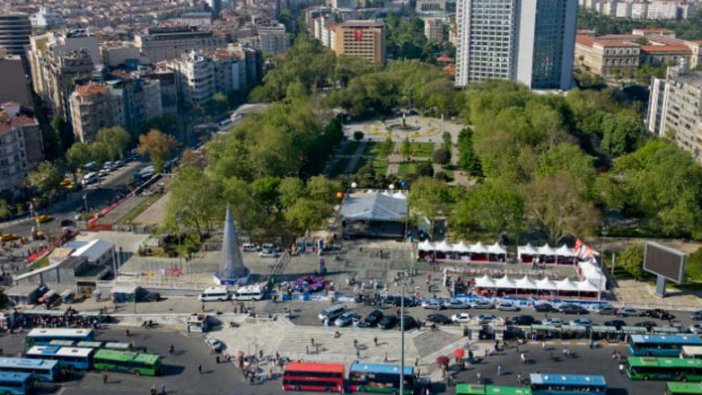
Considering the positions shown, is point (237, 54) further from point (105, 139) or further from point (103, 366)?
point (103, 366)

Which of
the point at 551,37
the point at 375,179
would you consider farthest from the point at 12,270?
the point at 551,37

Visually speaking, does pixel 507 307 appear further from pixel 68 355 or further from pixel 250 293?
pixel 68 355

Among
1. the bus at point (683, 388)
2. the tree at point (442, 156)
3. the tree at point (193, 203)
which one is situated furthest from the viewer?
the tree at point (442, 156)

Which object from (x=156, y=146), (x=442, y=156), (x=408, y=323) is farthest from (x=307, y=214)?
(x=156, y=146)

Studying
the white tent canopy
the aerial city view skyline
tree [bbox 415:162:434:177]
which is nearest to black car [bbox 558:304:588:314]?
the aerial city view skyline

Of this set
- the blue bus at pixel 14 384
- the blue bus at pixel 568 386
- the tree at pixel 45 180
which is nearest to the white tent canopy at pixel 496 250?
the blue bus at pixel 568 386

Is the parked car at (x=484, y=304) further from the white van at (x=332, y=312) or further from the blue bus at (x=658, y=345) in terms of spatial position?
the blue bus at (x=658, y=345)

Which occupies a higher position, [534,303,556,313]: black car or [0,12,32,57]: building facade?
[0,12,32,57]: building facade

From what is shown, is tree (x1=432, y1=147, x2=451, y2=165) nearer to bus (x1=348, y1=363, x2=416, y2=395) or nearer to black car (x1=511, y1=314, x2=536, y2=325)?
black car (x1=511, y1=314, x2=536, y2=325)
